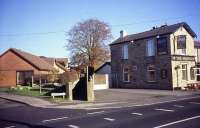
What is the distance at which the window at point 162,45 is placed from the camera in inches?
1469

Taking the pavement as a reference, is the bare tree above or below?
above

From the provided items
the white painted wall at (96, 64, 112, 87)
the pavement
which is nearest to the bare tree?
the white painted wall at (96, 64, 112, 87)

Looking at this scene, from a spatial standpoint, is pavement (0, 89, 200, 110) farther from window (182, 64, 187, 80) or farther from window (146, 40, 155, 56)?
window (146, 40, 155, 56)

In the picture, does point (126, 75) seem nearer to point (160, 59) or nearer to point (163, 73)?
point (160, 59)

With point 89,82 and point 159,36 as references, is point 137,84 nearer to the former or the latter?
point 159,36

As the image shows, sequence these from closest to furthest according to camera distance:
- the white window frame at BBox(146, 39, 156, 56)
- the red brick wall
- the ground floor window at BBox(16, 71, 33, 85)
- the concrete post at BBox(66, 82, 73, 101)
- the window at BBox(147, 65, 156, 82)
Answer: the concrete post at BBox(66, 82, 73, 101) < the window at BBox(147, 65, 156, 82) < the white window frame at BBox(146, 39, 156, 56) < the ground floor window at BBox(16, 71, 33, 85) < the red brick wall

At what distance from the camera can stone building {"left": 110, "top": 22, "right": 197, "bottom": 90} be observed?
120ft

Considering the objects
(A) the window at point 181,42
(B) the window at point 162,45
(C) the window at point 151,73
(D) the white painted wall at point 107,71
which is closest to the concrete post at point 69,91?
(C) the window at point 151,73

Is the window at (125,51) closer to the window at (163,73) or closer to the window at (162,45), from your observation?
the window at (162,45)

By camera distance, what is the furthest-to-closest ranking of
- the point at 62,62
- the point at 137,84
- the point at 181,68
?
the point at 62,62
the point at 137,84
the point at 181,68

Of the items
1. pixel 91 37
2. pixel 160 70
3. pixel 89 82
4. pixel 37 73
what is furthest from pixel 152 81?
pixel 91 37

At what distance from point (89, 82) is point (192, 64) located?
718 inches

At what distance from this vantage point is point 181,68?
37.5 meters

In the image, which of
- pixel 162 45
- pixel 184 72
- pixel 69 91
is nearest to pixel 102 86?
pixel 162 45
